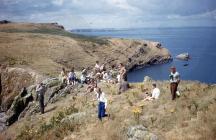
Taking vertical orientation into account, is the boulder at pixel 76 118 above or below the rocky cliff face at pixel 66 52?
above

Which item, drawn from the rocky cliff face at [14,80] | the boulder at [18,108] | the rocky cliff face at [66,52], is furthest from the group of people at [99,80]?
the rocky cliff face at [66,52]

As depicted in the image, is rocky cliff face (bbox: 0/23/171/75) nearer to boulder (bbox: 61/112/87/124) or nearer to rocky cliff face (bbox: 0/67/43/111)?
rocky cliff face (bbox: 0/67/43/111)

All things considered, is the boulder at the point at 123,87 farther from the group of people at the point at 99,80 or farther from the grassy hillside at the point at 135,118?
the grassy hillside at the point at 135,118

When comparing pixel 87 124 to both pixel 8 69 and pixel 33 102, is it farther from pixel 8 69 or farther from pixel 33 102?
pixel 8 69

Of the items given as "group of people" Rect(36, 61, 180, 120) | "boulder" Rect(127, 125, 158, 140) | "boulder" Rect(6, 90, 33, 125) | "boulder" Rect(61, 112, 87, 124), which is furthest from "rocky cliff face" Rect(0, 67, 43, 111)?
"boulder" Rect(127, 125, 158, 140)

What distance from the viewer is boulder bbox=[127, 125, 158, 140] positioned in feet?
53.4

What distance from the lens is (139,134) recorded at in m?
16.6

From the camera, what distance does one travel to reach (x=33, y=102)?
31.7 meters

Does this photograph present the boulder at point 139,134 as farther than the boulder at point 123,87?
No

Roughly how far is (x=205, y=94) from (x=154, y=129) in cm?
468

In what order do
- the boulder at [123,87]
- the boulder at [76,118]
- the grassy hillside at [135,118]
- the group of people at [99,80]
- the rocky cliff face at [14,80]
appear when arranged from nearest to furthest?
1. the grassy hillside at [135,118]
2. the group of people at [99,80]
3. the boulder at [76,118]
4. the boulder at [123,87]
5. the rocky cliff face at [14,80]

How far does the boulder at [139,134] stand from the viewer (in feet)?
53.4

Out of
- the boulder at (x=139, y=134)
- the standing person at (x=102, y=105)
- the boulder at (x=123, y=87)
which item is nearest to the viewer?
the boulder at (x=139, y=134)

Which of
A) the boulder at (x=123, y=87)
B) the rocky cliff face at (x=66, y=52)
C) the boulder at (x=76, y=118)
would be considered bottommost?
the rocky cliff face at (x=66, y=52)
